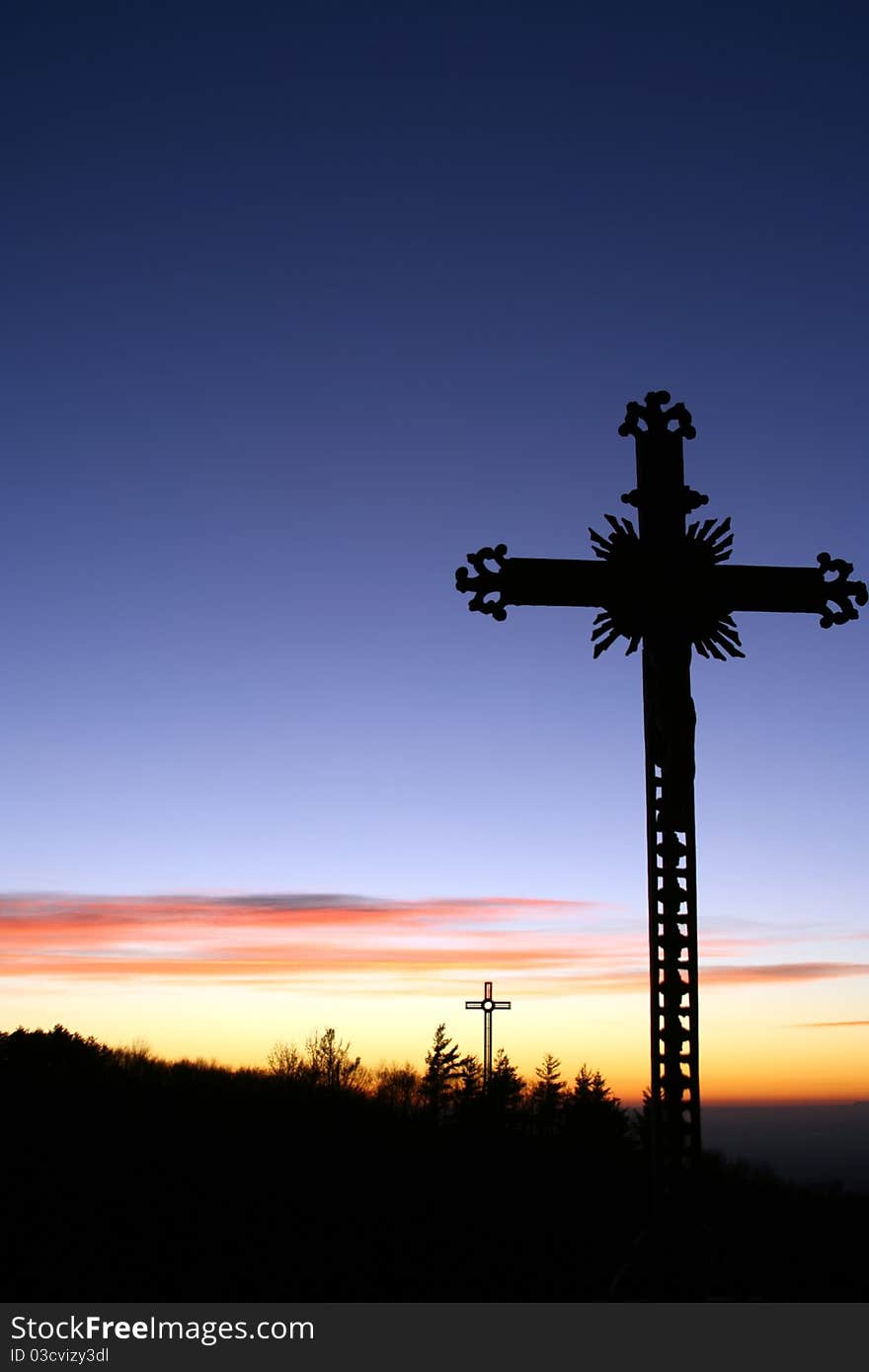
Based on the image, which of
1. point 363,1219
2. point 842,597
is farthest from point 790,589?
point 363,1219

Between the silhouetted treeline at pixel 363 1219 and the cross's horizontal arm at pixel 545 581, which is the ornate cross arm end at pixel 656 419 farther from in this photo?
the silhouetted treeline at pixel 363 1219

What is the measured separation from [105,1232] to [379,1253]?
264 cm

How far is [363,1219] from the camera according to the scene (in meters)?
11.8

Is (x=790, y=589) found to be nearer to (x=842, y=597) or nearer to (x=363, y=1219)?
(x=842, y=597)

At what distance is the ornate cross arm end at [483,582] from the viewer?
1095 cm

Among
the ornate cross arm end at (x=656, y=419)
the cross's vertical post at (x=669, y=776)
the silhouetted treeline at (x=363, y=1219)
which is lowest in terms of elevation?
the silhouetted treeline at (x=363, y=1219)

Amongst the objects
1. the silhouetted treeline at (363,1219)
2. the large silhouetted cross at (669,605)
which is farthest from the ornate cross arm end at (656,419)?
the silhouetted treeline at (363,1219)

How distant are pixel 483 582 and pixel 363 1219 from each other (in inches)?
247

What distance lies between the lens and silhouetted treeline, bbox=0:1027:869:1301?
992 centimetres

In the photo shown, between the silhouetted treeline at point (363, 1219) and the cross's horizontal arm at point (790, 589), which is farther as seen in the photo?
the cross's horizontal arm at point (790, 589)

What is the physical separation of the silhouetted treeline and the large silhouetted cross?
1350mm

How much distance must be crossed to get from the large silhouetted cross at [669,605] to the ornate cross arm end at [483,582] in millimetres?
11
